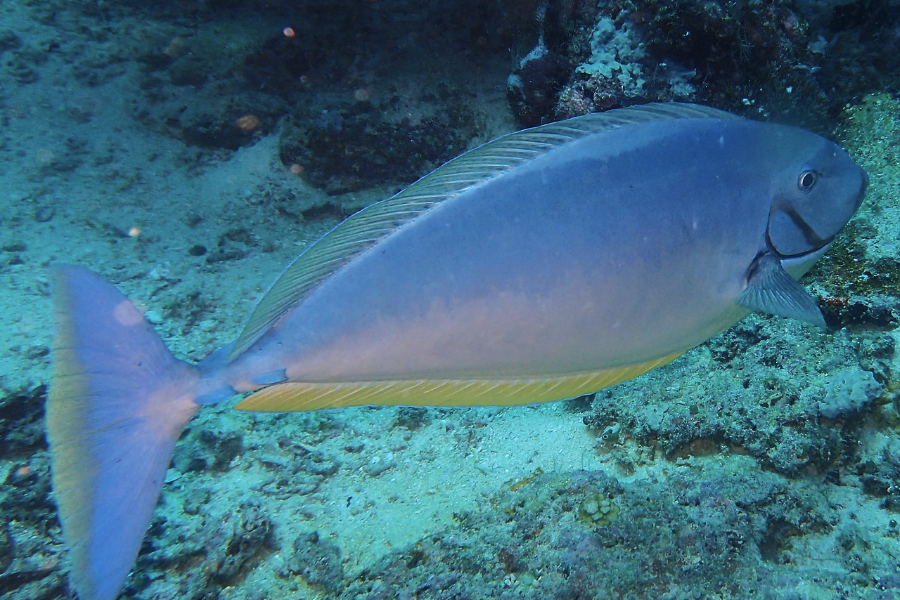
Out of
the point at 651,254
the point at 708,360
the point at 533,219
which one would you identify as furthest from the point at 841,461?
the point at 533,219

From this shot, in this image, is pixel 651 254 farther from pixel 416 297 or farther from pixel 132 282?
pixel 132 282

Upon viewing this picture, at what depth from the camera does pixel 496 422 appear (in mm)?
3426

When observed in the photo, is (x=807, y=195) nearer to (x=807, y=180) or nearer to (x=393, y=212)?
(x=807, y=180)

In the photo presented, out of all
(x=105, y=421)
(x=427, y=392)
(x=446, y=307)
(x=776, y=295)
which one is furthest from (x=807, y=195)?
(x=105, y=421)

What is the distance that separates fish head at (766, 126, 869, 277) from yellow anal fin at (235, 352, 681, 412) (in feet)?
2.57

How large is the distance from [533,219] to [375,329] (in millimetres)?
613

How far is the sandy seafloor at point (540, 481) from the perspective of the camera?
6.57 feet

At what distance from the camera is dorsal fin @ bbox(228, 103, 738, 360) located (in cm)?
159

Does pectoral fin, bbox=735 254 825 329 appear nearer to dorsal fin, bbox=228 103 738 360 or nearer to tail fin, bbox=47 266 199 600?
dorsal fin, bbox=228 103 738 360

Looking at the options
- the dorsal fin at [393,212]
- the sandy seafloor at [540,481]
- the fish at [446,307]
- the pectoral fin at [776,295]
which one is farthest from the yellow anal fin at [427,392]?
the sandy seafloor at [540,481]

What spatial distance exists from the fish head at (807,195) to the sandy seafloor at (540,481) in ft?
3.40

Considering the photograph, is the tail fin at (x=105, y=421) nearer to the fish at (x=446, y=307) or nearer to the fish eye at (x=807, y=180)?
the fish at (x=446, y=307)

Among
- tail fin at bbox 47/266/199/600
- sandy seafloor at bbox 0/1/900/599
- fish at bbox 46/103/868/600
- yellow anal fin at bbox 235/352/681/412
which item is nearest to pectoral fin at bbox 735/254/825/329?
fish at bbox 46/103/868/600

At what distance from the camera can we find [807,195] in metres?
1.84
